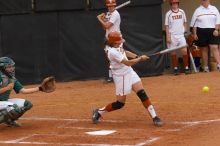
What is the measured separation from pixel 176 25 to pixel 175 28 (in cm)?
9

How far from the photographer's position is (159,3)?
16359 mm

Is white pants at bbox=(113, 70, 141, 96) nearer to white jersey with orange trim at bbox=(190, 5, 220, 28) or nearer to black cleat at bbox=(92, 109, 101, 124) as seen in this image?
black cleat at bbox=(92, 109, 101, 124)

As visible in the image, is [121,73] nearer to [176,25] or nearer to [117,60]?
[117,60]

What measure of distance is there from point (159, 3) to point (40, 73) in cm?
398

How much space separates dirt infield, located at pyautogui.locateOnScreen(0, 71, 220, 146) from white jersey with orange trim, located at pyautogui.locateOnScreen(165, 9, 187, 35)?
193 centimetres

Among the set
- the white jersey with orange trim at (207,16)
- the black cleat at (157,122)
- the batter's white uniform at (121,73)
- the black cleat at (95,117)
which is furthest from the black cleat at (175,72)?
the black cleat at (157,122)

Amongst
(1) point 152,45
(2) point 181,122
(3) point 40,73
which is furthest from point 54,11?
(2) point 181,122

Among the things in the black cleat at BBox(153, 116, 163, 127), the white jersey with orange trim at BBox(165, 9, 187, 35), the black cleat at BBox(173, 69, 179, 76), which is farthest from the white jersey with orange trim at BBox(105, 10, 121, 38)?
the black cleat at BBox(153, 116, 163, 127)

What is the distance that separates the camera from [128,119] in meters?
10.0

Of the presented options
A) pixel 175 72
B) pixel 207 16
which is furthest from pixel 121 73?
pixel 207 16

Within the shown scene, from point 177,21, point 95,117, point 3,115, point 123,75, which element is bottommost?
point 95,117

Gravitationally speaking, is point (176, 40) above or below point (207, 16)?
below

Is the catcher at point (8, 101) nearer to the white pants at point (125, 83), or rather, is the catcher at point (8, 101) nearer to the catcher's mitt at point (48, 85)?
the catcher's mitt at point (48, 85)

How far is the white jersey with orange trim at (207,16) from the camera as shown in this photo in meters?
16.1
